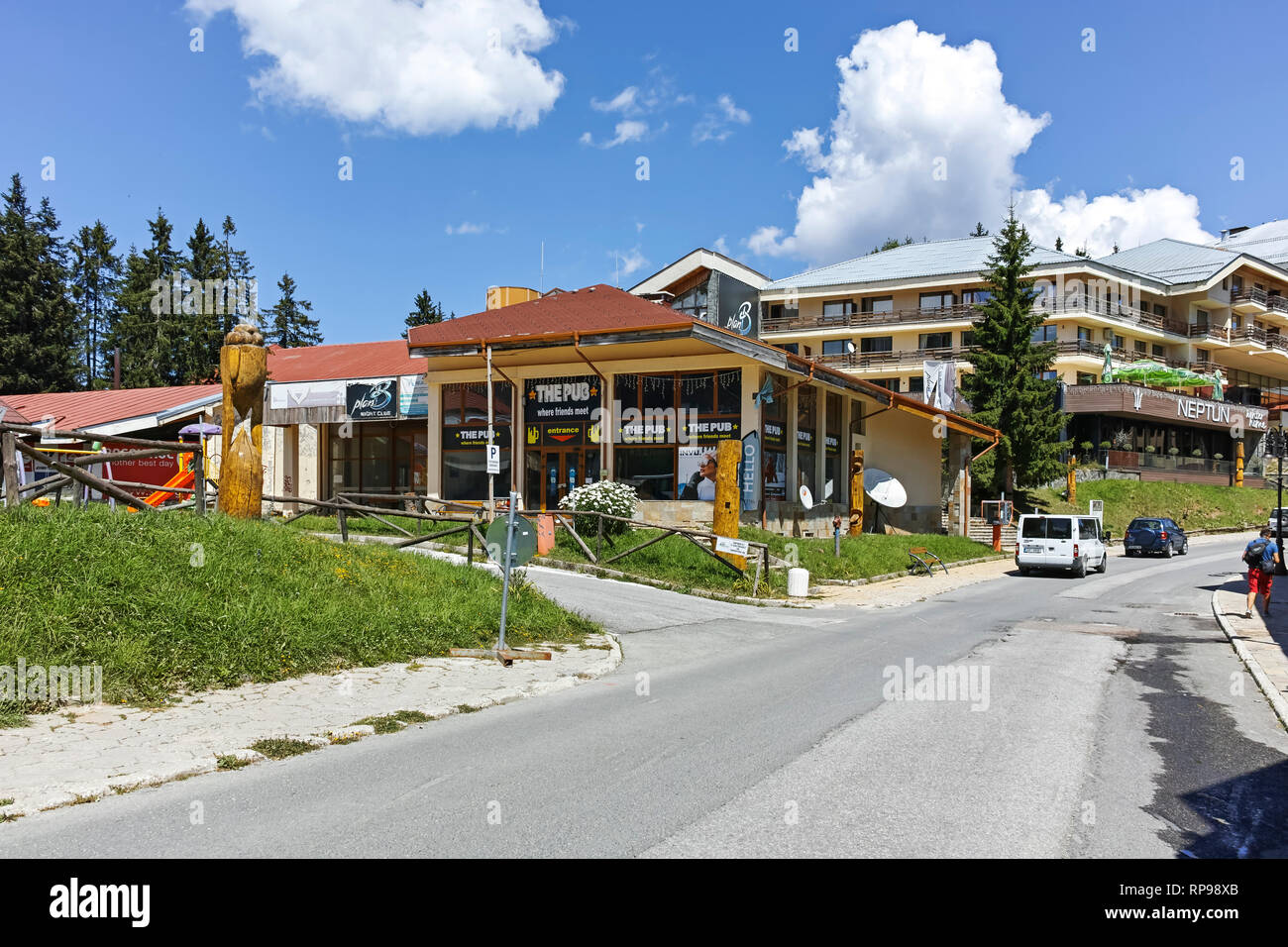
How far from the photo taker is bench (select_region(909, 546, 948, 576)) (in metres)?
26.7

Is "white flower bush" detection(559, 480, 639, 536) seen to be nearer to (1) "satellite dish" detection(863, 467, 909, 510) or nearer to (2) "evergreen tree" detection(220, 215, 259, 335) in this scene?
(1) "satellite dish" detection(863, 467, 909, 510)

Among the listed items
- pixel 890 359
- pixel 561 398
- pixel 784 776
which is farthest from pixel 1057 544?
pixel 890 359

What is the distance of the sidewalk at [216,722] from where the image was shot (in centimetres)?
589

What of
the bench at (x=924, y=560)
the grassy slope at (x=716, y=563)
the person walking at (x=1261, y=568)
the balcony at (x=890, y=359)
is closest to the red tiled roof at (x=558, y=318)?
the grassy slope at (x=716, y=563)

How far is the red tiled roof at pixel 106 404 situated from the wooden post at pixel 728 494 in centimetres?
1848

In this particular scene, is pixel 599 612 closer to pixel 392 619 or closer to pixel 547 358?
pixel 392 619

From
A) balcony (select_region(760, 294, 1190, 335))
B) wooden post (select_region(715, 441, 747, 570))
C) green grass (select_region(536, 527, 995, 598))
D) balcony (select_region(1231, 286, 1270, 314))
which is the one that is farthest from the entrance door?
balcony (select_region(1231, 286, 1270, 314))

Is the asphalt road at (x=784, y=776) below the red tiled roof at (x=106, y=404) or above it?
below

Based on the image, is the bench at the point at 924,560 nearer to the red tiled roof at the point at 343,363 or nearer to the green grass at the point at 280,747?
the red tiled roof at the point at 343,363

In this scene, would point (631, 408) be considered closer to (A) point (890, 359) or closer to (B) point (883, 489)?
(B) point (883, 489)

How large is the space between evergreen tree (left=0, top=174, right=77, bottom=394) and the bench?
173 ft

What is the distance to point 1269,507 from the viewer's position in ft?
173
